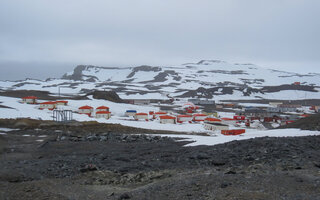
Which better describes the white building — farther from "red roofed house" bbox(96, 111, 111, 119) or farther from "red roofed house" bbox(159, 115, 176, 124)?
"red roofed house" bbox(159, 115, 176, 124)

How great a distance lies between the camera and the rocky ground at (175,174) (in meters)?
6.34

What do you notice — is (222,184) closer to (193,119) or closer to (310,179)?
(310,179)

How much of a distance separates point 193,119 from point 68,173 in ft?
119

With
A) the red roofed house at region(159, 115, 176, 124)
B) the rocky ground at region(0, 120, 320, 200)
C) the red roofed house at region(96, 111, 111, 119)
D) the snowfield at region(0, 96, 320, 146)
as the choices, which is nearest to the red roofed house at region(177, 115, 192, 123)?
the red roofed house at region(159, 115, 176, 124)

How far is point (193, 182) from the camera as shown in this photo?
705 centimetres

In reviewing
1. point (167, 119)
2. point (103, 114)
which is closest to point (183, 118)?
point (167, 119)

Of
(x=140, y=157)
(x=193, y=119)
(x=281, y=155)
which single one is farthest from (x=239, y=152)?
(x=193, y=119)

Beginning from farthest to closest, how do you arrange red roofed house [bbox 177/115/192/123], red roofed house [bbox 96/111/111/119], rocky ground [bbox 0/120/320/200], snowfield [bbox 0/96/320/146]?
1. red roofed house [bbox 177/115/192/123]
2. red roofed house [bbox 96/111/111/119]
3. snowfield [bbox 0/96/320/146]
4. rocky ground [bbox 0/120/320/200]

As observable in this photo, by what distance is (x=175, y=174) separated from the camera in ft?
29.2

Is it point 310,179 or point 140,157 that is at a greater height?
point 310,179

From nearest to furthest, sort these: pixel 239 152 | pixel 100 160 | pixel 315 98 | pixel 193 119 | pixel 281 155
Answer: pixel 281 155, pixel 239 152, pixel 100 160, pixel 193 119, pixel 315 98

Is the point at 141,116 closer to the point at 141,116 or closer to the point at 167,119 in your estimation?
the point at 141,116

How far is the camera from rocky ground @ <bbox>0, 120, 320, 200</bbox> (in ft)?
20.8

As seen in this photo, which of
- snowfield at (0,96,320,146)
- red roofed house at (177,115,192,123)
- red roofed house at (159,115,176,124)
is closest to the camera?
snowfield at (0,96,320,146)
